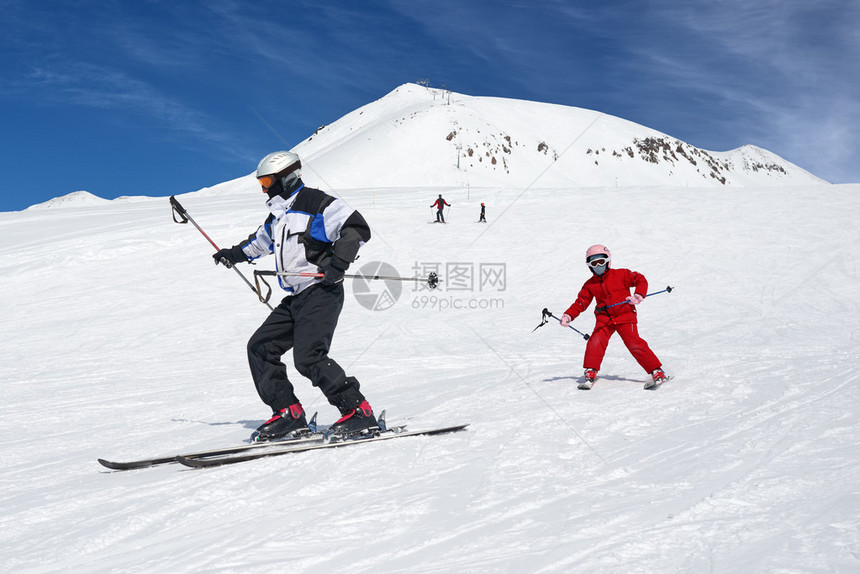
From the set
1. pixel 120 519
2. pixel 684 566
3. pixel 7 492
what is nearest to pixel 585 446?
pixel 684 566

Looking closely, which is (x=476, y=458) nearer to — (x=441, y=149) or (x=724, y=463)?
(x=724, y=463)

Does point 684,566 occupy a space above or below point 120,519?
below

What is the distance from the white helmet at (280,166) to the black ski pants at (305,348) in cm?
89

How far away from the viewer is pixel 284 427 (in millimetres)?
4465

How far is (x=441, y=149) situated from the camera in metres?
94.8

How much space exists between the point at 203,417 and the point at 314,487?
3145 millimetres

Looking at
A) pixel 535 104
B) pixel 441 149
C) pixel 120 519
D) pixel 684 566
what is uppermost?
pixel 535 104

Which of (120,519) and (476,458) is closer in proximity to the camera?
(120,519)

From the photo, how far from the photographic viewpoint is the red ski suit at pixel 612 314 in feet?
20.7

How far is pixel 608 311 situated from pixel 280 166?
3905 millimetres

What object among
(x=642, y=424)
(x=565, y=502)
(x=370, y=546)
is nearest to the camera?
(x=370, y=546)

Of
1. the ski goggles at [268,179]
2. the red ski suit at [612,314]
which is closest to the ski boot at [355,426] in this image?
the ski goggles at [268,179]

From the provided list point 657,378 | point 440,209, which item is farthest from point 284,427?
point 440,209

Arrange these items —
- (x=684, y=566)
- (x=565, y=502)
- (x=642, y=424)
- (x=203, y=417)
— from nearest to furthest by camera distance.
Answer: (x=684, y=566) < (x=565, y=502) < (x=642, y=424) < (x=203, y=417)
